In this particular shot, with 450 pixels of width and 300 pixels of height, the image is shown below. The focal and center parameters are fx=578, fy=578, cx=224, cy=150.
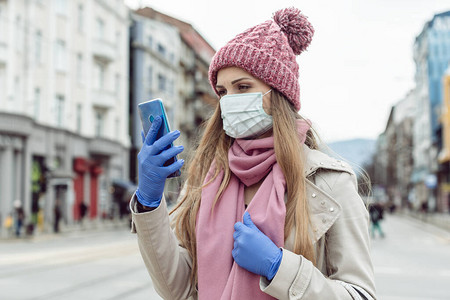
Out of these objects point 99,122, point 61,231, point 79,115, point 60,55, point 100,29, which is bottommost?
point 61,231

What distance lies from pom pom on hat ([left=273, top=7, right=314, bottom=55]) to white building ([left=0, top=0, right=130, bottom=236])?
2487cm

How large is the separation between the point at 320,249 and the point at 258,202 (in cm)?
29

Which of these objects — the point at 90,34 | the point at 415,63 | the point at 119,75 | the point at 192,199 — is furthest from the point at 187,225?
the point at 415,63

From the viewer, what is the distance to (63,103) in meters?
33.7

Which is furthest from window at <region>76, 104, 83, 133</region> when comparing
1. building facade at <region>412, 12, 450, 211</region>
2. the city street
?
building facade at <region>412, 12, 450, 211</region>

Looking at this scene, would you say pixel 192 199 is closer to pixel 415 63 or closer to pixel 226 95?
pixel 226 95

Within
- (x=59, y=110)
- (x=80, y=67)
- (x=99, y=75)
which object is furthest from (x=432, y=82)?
(x=59, y=110)

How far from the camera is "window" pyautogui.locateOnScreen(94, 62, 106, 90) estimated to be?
38.5m

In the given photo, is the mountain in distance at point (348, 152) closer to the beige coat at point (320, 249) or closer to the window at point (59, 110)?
the beige coat at point (320, 249)

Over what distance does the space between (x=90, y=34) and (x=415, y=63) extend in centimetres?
4720

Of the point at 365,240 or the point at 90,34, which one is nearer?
the point at 365,240

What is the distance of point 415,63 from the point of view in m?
71.6

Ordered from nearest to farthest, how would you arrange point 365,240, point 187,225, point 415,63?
1. point 365,240
2. point 187,225
3. point 415,63

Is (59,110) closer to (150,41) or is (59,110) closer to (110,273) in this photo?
(150,41)
